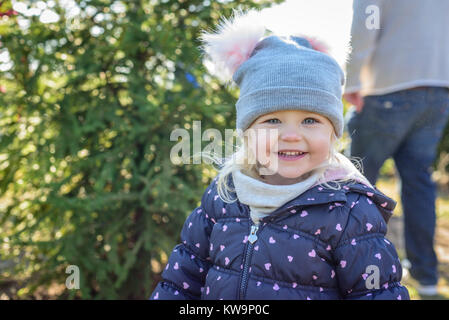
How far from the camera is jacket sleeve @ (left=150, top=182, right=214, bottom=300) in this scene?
5.52 ft

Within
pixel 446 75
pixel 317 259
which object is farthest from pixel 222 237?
pixel 446 75

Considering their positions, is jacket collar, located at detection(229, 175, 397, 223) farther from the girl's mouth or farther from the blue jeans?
the blue jeans

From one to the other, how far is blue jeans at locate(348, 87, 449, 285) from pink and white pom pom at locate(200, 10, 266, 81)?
1.08 m

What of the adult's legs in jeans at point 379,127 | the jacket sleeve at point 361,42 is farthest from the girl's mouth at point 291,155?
the adult's legs in jeans at point 379,127

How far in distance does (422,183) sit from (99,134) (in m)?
1.96

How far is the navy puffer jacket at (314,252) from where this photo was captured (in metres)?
1.40

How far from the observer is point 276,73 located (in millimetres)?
1530

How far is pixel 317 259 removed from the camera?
4.77 ft

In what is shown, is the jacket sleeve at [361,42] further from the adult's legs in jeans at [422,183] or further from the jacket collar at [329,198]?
the jacket collar at [329,198]

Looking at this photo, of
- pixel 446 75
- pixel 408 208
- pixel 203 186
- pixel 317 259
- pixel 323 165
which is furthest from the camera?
pixel 408 208

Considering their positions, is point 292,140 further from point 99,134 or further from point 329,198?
point 99,134

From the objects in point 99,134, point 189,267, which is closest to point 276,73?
point 189,267

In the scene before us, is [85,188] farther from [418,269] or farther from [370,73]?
[418,269]
